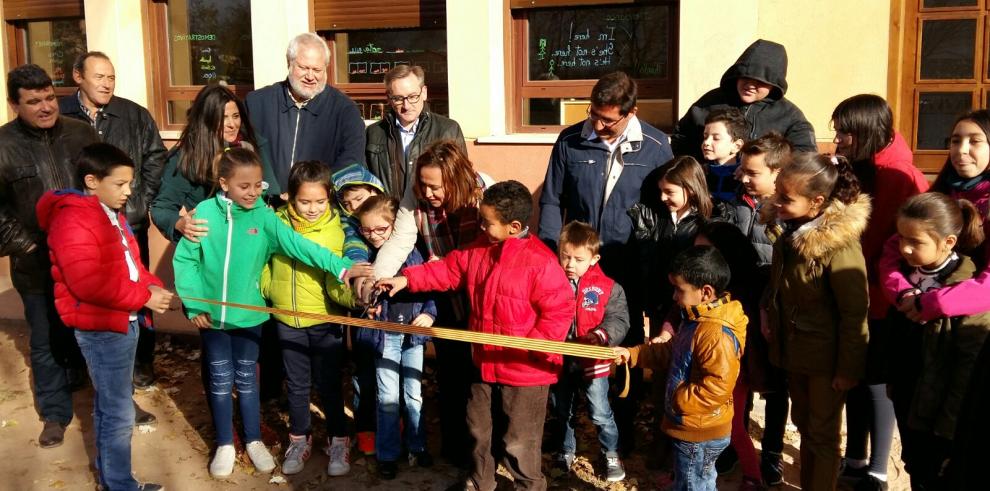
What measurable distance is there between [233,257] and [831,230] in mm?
2854

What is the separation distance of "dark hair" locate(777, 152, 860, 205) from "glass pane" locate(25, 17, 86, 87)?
7.36 m

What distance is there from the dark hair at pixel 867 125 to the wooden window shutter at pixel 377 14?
374 cm

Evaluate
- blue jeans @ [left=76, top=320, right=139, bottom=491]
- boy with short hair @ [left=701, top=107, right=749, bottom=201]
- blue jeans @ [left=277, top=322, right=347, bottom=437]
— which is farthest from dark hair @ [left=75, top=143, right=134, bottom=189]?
boy with short hair @ [left=701, top=107, right=749, bottom=201]

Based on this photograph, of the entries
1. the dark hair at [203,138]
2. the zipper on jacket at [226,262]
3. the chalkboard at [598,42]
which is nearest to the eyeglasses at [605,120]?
the zipper on jacket at [226,262]

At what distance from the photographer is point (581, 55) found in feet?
22.2

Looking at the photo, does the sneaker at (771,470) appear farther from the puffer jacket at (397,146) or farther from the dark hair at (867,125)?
the puffer jacket at (397,146)

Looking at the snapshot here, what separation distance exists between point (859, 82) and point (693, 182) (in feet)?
7.55

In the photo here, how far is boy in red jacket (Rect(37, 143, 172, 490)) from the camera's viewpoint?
405cm

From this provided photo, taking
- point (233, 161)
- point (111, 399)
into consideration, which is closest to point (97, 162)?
point (233, 161)

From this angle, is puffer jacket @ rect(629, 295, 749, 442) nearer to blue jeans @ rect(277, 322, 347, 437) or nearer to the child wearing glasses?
the child wearing glasses

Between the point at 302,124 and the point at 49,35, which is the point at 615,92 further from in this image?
the point at 49,35

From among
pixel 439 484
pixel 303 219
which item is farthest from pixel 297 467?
pixel 303 219

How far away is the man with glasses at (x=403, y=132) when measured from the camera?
5.07 meters

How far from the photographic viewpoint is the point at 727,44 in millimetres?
6059
